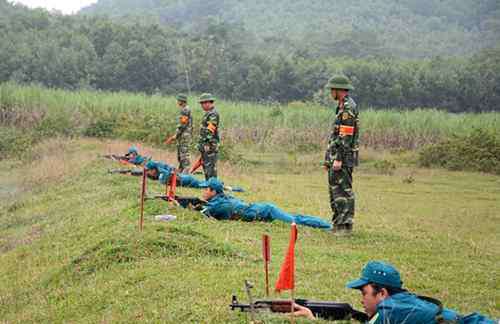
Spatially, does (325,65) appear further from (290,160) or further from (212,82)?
(290,160)

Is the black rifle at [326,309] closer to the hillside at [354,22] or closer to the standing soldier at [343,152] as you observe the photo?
the standing soldier at [343,152]

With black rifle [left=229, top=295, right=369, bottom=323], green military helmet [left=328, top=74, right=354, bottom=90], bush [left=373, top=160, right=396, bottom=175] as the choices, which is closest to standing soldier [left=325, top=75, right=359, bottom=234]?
green military helmet [left=328, top=74, right=354, bottom=90]

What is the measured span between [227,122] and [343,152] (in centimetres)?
1965

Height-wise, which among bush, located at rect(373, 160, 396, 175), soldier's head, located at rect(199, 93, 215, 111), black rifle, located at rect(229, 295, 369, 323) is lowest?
bush, located at rect(373, 160, 396, 175)

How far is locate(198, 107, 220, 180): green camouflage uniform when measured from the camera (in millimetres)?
14297

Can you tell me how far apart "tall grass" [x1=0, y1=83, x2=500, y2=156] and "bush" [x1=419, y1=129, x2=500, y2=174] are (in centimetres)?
106

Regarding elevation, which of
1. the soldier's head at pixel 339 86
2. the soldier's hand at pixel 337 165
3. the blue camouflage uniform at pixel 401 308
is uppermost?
the soldier's head at pixel 339 86

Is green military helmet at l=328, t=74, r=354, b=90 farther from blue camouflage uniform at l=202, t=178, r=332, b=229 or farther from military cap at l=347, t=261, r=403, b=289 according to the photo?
military cap at l=347, t=261, r=403, b=289

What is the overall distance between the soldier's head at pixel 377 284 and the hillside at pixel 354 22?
61387 millimetres

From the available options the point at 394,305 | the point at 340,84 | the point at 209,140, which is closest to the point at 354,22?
the point at 209,140

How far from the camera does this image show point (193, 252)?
8.68m

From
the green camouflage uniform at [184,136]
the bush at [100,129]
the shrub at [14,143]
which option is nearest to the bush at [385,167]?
the green camouflage uniform at [184,136]

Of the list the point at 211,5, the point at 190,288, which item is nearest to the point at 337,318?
the point at 190,288

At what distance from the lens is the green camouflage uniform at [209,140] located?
14.3 metres
